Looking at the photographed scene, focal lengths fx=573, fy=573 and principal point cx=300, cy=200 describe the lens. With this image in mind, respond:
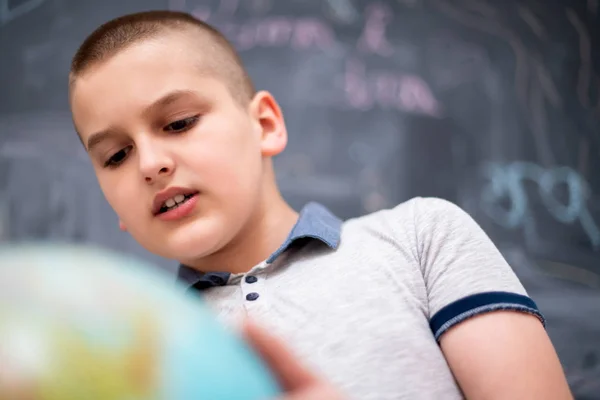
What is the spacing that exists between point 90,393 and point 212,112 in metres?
0.45

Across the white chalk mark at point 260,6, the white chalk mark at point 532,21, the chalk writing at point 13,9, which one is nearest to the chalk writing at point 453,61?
the white chalk mark at point 532,21

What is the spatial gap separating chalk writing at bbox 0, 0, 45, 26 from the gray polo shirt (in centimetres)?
79

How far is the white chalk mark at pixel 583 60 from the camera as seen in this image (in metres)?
1.29

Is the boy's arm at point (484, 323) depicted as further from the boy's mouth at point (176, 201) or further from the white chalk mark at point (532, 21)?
the white chalk mark at point (532, 21)

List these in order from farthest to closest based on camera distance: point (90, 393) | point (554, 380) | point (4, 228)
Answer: point (4, 228) → point (554, 380) → point (90, 393)

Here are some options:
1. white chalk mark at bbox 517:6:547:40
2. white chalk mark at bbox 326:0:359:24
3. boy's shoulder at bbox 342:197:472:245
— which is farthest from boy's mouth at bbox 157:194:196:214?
white chalk mark at bbox 517:6:547:40

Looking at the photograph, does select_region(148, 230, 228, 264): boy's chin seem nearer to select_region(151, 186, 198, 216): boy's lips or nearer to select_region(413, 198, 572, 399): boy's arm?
select_region(151, 186, 198, 216): boy's lips

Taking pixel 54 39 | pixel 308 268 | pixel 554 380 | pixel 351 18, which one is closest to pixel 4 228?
pixel 54 39

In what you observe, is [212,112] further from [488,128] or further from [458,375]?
[488,128]

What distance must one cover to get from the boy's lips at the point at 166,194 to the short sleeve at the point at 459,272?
10.9 inches

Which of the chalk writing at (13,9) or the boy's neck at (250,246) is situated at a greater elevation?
the chalk writing at (13,9)

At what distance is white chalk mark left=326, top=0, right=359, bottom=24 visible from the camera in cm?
125

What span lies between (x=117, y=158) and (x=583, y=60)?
1084mm

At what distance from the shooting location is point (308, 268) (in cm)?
68
